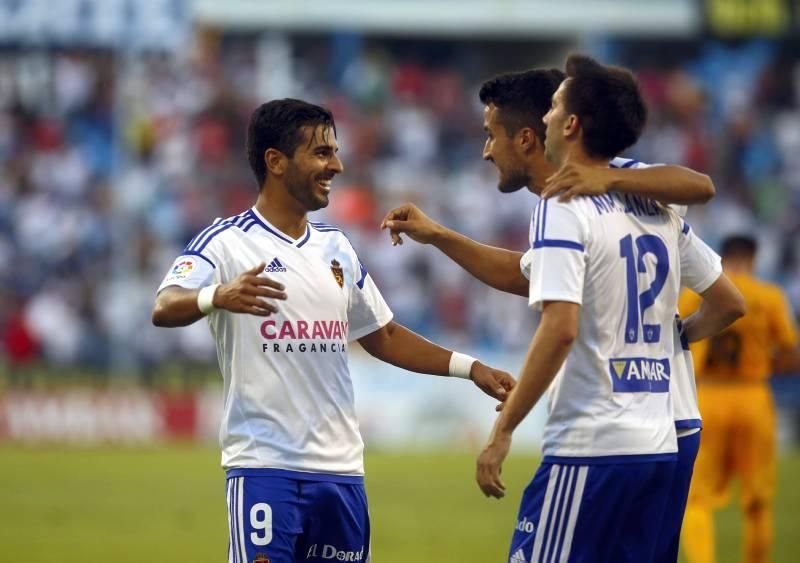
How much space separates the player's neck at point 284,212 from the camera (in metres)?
5.99

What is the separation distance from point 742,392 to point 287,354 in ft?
19.0

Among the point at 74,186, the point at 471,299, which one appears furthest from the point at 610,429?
the point at 74,186

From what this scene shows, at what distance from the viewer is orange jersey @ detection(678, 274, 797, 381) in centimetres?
1042

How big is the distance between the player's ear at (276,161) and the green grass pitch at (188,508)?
18.8 ft

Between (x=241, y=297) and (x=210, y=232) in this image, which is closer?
(x=241, y=297)

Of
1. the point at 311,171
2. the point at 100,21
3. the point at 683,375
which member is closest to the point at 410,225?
the point at 311,171

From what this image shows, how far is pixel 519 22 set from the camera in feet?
101

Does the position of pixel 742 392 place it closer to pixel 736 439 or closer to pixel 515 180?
pixel 736 439

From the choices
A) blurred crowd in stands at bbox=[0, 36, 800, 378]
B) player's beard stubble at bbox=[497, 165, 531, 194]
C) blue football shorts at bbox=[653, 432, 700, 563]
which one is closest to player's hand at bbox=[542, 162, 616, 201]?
player's beard stubble at bbox=[497, 165, 531, 194]

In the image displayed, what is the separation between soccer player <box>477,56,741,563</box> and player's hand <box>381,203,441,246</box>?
862mm

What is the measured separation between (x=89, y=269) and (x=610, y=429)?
19.4m

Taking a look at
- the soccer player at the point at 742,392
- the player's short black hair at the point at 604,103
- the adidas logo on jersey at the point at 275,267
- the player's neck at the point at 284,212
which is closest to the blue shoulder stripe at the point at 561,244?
the player's short black hair at the point at 604,103

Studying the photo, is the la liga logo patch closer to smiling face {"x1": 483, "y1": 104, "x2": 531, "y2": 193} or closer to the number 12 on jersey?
smiling face {"x1": 483, "y1": 104, "x2": 531, "y2": 193}

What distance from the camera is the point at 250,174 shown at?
25.2 metres
